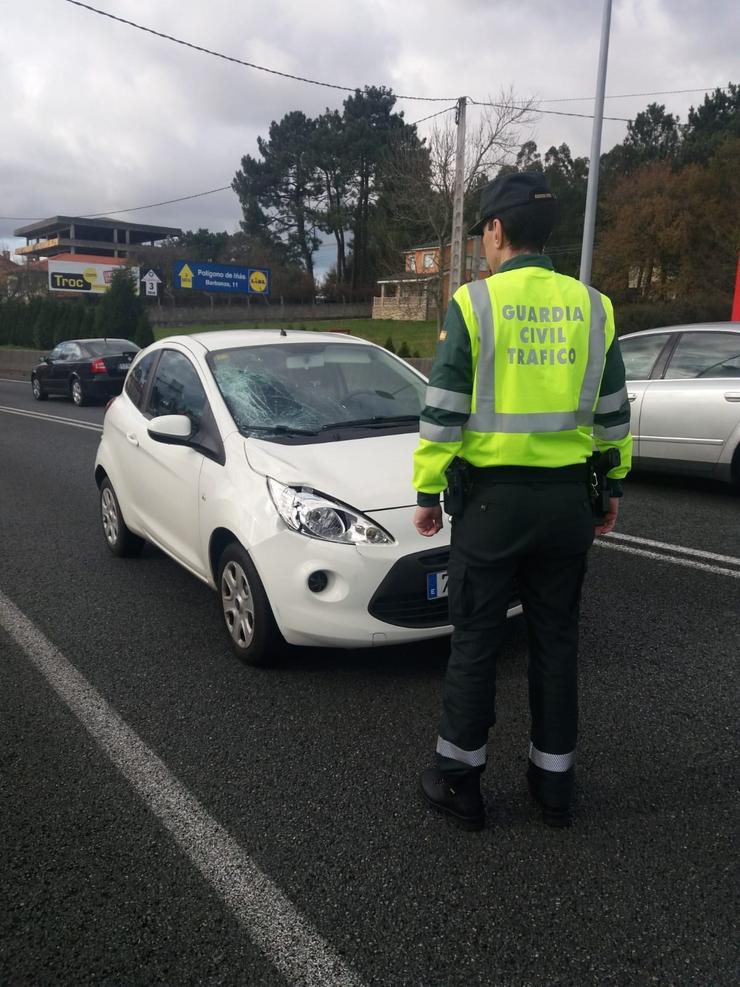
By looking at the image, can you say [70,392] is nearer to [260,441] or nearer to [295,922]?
[260,441]

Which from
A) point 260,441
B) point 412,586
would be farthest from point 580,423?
point 260,441

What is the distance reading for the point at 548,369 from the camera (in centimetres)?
256

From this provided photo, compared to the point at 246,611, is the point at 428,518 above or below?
above

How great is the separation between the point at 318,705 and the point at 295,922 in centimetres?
137

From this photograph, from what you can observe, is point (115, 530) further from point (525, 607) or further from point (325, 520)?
point (525, 607)

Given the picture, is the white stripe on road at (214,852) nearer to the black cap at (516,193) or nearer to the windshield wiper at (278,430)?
the windshield wiper at (278,430)

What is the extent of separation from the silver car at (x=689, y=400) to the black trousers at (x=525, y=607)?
5546mm

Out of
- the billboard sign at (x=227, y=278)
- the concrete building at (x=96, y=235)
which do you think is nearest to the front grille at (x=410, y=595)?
the billboard sign at (x=227, y=278)

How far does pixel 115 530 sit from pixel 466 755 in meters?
3.85

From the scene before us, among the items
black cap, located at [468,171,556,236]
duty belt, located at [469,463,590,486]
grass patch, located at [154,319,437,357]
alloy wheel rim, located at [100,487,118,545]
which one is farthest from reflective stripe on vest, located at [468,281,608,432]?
grass patch, located at [154,319,437,357]

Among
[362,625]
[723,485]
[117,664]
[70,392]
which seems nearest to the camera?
[362,625]

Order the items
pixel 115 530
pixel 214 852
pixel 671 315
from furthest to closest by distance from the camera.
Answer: pixel 671 315, pixel 115 530, pixel 214 852

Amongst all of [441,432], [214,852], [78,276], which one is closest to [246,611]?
[214,852]

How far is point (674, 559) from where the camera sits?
5793mm
